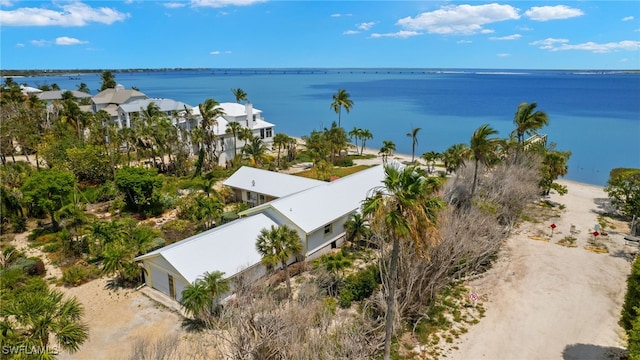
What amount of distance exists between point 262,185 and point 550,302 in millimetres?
A: 22792

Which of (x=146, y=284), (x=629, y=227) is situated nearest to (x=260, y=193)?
(x=146, y=284)

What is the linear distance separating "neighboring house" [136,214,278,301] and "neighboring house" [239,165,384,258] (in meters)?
2.91

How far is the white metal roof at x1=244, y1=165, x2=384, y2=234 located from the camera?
25.6 meters

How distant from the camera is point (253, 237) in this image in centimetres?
2347

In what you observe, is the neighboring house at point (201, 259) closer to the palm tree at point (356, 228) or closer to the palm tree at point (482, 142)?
the palm tree at point (356, 228)

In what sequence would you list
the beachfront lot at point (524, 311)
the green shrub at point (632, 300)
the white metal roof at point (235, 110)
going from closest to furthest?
1. the green shrub at point (632, 300)
2. the beachfront lot at point (524, 311)
3. the white metal roof at point (235, 110)

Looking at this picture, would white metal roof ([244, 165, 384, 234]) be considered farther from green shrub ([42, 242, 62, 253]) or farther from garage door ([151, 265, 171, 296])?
green shrub ([42, 242, 62, 253])

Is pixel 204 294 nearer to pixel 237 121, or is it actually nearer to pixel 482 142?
pixel 482 142

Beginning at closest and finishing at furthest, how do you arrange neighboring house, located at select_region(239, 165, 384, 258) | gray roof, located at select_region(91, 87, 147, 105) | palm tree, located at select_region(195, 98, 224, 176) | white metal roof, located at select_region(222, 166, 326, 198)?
neighboring house, located at select_region(239, 165, 384, 258) < white metal roof, located at select_region(222, 166, 326, 198) < palm tree, located at select_region(195, 98, 224, 176) < gray roof, located at select_region(91, 87, 147, 105)

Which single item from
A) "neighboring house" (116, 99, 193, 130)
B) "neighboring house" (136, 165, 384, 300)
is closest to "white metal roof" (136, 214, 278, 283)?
"neighboring house" (136, 165, 384, 300)

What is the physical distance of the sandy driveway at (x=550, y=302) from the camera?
1753cm

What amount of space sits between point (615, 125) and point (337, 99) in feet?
231

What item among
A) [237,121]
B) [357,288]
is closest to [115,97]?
[237,121]

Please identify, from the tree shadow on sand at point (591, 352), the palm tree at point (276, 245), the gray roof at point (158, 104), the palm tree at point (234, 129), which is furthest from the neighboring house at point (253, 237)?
the gray roof at point (158, 104)
